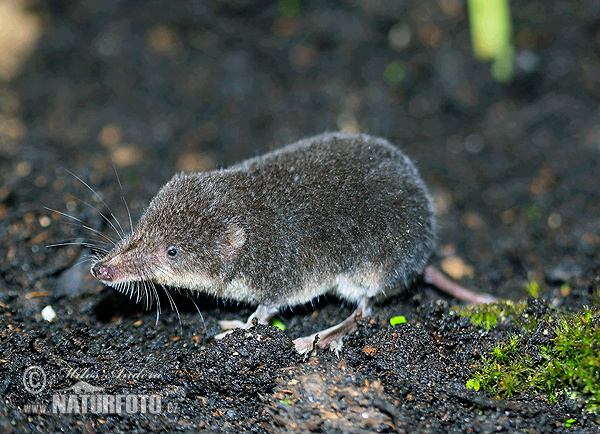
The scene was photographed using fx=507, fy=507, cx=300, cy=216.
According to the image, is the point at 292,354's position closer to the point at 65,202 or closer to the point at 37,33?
the point at 65,202

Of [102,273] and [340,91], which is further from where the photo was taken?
[340,91]

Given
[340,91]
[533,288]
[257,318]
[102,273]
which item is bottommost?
[533,288]

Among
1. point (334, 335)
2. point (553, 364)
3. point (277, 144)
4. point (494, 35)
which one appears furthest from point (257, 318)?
point (494, 35)

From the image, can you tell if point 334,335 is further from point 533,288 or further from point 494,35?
point 494,35

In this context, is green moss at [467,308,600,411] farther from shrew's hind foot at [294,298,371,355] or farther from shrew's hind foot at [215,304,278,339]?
shrew's hind foot at [215,304,278,339]

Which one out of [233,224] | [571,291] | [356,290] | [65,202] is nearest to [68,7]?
[65,202]

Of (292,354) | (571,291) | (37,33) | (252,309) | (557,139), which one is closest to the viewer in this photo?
(292,354)
